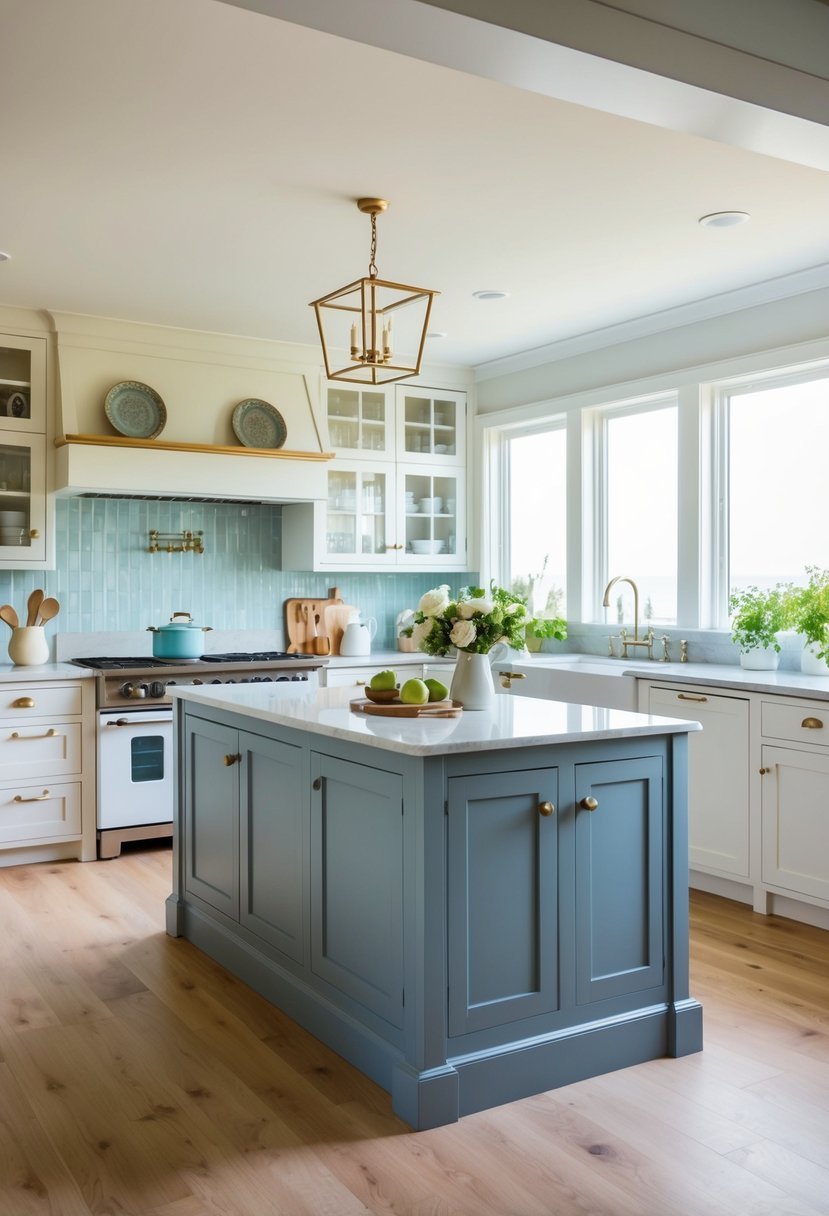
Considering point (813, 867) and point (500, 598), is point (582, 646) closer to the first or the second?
point (813, 867)

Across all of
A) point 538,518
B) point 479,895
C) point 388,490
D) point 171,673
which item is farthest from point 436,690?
point 538,518

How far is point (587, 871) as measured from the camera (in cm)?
281

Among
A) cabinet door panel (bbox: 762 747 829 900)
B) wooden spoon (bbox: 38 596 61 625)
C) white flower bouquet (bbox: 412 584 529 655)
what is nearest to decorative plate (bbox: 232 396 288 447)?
wooden spoon (bbox: 38 596 61 625)

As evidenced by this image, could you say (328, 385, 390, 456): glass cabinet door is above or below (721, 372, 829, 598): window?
above

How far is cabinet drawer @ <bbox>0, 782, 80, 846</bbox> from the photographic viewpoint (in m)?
4.82

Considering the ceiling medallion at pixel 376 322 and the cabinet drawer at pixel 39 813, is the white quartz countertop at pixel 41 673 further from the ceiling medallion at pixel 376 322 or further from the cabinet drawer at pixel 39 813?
the ceiling medallion at pixel 376 322

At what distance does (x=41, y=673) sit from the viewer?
485cm

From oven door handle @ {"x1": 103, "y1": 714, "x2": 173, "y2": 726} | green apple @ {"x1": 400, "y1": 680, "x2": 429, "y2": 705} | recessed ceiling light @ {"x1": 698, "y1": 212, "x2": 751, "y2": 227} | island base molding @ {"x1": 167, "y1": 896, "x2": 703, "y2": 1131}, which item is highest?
recessed ceiling light @ {"x1": 698, "y1": 212, "x2": 751, "y2": 227}

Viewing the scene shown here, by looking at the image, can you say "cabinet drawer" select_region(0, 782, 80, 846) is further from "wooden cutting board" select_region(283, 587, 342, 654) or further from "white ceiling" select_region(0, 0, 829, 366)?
"white ceiling" select_region(0, 0, 829, 366)

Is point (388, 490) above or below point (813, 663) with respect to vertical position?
above

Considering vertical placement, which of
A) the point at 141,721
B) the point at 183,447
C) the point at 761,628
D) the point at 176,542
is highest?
the point at 183,447

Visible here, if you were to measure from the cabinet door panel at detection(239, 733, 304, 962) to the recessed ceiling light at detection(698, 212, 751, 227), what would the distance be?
2.38m

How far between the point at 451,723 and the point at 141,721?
2484 millimetres

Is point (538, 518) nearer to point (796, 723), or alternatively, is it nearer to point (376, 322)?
point (376, 322)
